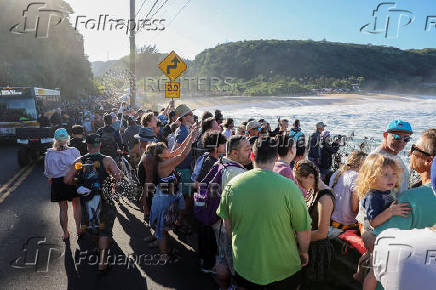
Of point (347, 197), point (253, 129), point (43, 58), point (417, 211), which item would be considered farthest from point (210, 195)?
point (43, 58)

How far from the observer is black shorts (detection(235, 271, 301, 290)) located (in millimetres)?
2478

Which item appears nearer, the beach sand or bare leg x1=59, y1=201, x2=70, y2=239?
bare leg x1=59, y1=201, x2=70, y2=239

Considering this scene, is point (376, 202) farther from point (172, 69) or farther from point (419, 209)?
point (172, 69)

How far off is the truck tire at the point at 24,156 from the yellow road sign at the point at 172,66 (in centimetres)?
563

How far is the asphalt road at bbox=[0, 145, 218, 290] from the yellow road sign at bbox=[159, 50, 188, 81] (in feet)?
14.2

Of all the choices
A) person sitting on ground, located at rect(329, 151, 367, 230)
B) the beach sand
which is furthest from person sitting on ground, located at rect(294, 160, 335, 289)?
the beach sand

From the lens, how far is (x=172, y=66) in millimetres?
9094

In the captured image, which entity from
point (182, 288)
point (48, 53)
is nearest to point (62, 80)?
point (48, 53)

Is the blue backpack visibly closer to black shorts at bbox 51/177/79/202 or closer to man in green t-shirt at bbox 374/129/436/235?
man in green t-shirt at bbox 374/129/436/235

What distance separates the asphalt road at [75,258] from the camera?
12.8ft

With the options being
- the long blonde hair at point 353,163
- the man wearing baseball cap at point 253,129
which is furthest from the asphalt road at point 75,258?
the man wearing baseball cap at point 253,129

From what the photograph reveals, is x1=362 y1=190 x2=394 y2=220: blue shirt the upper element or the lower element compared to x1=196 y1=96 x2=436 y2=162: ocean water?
upper

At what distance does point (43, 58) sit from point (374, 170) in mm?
49995

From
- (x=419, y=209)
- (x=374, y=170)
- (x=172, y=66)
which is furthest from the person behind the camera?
(x=172, y=66)
